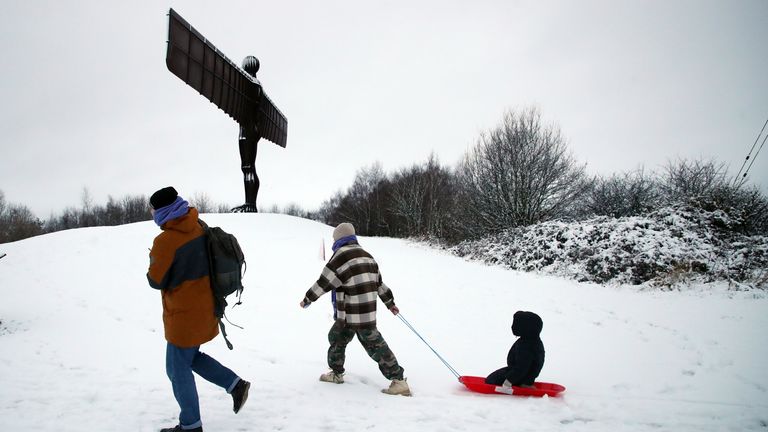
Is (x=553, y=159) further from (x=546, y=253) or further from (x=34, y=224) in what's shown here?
(x=34, y=224)

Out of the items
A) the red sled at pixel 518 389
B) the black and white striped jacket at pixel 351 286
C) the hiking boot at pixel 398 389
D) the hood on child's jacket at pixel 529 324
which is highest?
the black and white striped jacket at pixel 351 286

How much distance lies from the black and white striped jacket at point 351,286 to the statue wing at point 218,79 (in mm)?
9807

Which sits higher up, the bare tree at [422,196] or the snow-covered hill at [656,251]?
the bare tree at [422,196]

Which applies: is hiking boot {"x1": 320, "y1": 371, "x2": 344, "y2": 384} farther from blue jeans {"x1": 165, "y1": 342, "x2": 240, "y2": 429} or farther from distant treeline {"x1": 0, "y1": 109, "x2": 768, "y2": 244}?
distant treeline {"x1": 0, "y1": 109, "x2": 768, "y2": 244}

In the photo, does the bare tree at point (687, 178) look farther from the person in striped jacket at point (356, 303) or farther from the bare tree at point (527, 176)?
the person in striped jacket at point (356, 303)

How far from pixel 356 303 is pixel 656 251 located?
26.4 feet

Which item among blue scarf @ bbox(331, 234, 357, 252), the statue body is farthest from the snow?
the statue body

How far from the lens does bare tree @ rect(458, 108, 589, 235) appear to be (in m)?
16.9

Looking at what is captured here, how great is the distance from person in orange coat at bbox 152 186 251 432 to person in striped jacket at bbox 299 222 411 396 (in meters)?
1.09

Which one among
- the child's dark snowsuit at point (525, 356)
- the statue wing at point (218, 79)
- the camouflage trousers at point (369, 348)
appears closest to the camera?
the camouflage trousers at point (369, 348)

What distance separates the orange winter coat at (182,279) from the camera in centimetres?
256

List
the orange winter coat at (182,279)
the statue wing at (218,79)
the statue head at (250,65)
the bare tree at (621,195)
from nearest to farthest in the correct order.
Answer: the orange winter coat at (182,279) → the statue wing at (218,79) → the statue head at (250,65) → the bare tree at (621,195)

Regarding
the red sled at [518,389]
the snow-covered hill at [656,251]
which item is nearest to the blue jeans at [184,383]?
the red sled at [518,389]

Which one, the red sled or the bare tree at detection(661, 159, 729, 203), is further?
the bare tree at detection(661, 159, 729, 203)
